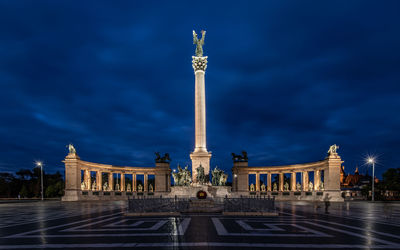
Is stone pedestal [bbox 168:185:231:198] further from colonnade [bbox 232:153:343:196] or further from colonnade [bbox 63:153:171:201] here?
colonnade [bbox 63:153:171:201]

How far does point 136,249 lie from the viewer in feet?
37.2

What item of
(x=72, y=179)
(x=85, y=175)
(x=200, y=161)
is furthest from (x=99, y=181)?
(x=200, y=161)

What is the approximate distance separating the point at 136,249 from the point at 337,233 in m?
11.1

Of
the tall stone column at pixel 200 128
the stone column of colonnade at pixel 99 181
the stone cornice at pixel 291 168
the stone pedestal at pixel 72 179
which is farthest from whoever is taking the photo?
the stone column of colonnade at pixel 99 181

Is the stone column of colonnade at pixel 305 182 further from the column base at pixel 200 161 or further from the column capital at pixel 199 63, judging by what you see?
the column capital at pixel 199 63

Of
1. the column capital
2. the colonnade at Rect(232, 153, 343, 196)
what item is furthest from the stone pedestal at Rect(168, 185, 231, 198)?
the column capital

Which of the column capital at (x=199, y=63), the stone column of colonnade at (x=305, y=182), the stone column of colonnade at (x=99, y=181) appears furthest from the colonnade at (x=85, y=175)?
the stone column of colonnade at (x=305, y=182)

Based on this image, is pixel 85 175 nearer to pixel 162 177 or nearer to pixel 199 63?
pixel 162 177

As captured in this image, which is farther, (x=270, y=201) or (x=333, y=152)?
(x=333, y=152)

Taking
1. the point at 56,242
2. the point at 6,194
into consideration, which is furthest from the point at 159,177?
the point at 56,242

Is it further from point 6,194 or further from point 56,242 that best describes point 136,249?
point 6,194

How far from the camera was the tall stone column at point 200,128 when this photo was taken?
61.9 m

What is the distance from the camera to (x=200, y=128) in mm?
65500

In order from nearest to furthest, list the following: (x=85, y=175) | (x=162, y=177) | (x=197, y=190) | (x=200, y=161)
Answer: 1. (x=197, y=190)
2. (x=200, y=161)
3. (x=85, y=175)
4. (x=162, y=177)
